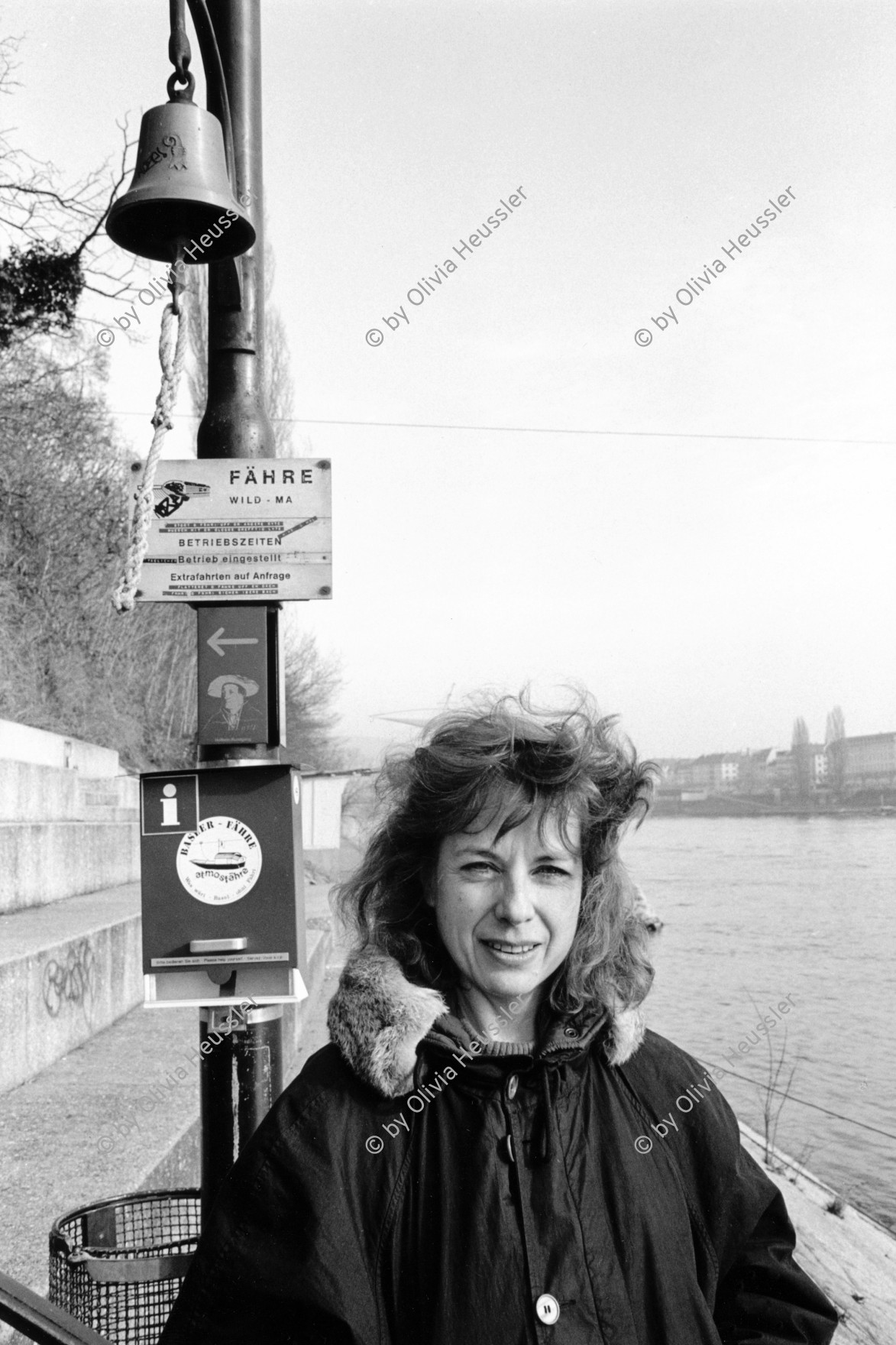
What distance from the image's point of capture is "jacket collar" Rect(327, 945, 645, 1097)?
1725mm

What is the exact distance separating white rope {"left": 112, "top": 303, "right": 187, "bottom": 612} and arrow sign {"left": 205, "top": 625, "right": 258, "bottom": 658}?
219 millimetres

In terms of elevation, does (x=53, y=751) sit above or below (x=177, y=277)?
below

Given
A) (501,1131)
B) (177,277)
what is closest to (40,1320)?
(501,1131)

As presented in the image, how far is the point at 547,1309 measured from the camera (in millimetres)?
1609

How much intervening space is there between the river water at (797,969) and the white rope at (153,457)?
114 centimetres

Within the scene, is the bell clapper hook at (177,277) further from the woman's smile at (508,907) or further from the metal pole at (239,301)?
the woman's smile at (508,907)

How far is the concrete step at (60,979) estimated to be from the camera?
15.0 feet

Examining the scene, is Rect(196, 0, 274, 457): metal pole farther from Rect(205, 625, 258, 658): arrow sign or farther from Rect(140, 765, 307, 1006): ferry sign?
Rect(140, 765, 307, 1006): ferry sign

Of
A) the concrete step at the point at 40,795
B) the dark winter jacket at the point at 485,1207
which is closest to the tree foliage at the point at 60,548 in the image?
the concrete step at the point at 40,795

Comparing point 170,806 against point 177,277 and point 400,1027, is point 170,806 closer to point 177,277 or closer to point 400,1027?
point 400,1027

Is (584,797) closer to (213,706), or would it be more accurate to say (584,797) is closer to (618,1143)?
(618,1143)

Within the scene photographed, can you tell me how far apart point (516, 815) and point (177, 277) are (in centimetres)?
141

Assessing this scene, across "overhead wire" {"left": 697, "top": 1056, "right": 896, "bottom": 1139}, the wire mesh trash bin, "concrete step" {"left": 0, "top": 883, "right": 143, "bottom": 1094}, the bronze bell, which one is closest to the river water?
"overhead wire" {"left": 697, "top": 1056, "right": 896, "bottom": 1139}

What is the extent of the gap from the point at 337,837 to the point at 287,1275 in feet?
60.3
